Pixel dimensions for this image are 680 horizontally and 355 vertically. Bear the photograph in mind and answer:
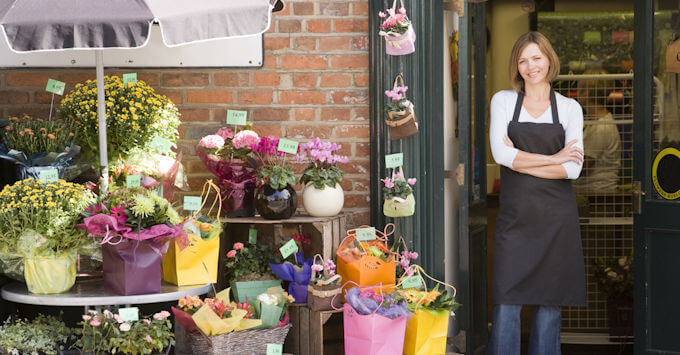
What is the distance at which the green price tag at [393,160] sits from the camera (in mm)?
3955

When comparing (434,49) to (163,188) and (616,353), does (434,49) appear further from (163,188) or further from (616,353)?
(616,353)

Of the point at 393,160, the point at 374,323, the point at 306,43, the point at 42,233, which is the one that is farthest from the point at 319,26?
the point at 42,233

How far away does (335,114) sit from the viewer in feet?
14.3

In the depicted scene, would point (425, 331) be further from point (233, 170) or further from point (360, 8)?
point (360, 8)

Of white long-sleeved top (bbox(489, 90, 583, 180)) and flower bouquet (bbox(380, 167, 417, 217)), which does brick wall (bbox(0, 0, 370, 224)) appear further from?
white long-sleeved top (bbox(489, 90, 583, 180))

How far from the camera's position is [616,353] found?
17.3 ft

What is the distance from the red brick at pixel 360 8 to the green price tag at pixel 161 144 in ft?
4.00

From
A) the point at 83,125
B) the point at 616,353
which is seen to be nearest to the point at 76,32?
the point at 83,125

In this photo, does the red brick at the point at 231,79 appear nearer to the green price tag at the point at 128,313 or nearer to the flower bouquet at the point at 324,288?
the flower bouquet at the point at 324,288

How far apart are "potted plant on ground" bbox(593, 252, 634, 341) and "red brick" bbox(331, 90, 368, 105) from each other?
2178mm

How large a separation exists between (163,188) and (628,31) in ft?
17.9

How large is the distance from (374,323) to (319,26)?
170cm

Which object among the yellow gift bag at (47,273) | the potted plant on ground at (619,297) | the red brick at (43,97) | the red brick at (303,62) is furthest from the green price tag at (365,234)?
the potted plant on ground at (619,297)

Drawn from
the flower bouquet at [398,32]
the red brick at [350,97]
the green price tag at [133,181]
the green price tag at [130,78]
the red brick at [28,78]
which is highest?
the flower bouquet at [398,32]
